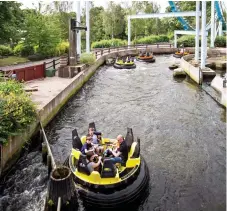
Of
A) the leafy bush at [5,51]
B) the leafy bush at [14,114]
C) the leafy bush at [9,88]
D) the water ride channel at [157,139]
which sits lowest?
the water ride channel at [157,139]

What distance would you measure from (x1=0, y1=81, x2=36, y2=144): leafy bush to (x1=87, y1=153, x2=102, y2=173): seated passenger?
3139 millimetres

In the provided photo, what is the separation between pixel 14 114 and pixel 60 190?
481 centimetres

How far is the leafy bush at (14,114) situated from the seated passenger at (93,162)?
3.14 m

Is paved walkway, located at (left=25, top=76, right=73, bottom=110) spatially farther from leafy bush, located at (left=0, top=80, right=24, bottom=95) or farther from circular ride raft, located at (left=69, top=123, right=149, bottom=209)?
circular ride raft, located at (left=69, top=123, right=149, bottom=209)

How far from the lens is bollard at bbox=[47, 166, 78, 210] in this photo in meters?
7.44

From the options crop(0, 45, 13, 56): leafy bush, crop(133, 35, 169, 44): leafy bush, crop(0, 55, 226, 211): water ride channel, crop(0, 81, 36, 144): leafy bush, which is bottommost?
crop(0, 55, 226, 211): water ride channel

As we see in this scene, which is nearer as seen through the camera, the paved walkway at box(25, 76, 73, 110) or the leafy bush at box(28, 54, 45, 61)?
the paved walkway at box(25, 76, 73, 110)

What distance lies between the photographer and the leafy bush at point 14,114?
34.9 ft

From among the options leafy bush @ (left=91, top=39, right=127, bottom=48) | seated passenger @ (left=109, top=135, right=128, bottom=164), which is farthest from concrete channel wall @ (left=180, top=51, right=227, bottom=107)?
leafy bush @ (left=91, top=39, right=127, bottom=48)

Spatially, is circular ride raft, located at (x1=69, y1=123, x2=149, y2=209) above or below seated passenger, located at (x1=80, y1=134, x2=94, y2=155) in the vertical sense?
below

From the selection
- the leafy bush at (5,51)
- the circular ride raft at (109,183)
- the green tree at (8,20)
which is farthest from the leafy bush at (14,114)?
the leafy bush at (5,51)

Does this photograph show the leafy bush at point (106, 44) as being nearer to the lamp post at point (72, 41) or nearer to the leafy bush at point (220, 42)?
the leafy bush at point (220, 42)

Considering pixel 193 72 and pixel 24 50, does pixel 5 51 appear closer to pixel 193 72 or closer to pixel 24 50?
pixel 24 50

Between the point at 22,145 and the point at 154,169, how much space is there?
5506 millimetres
